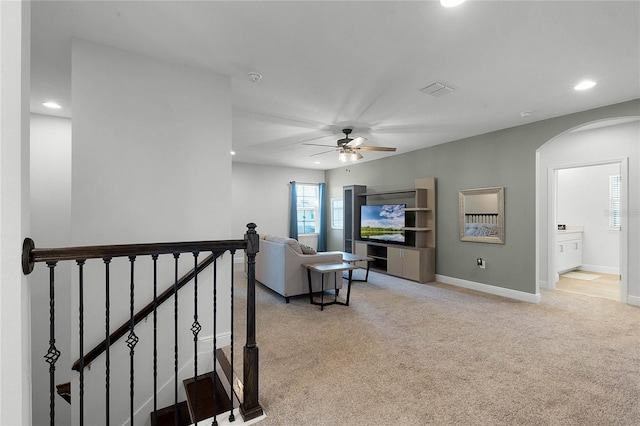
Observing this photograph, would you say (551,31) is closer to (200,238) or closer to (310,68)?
(310,68)

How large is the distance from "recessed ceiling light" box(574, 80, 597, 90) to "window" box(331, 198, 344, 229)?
17.9 ft

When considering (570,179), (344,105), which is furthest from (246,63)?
(570,179)

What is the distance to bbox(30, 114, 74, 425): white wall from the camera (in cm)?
320

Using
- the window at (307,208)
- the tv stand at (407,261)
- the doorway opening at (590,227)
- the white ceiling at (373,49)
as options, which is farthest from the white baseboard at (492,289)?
the window at (307,208)

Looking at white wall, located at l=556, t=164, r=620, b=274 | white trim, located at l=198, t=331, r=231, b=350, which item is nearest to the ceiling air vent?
white trim, located at l=198, t=331, r=231, b=350

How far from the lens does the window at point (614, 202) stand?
19.0ft

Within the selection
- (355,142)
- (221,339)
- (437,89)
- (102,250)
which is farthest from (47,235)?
(437,89)

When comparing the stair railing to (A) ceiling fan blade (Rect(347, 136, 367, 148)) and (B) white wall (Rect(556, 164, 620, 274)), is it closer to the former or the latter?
(A) ceiling fan blade (Rect(347, 136, 367, 148))

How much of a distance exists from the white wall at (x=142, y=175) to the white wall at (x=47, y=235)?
1.35 m

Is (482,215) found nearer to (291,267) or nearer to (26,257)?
(291,267)

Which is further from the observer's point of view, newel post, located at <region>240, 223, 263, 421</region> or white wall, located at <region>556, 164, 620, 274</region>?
white wall, located at <region>556, 164, 620, 274</region>

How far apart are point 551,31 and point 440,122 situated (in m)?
2.07

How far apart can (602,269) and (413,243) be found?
12.9 ft

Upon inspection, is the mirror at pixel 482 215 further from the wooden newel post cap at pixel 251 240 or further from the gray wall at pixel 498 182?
the wooden newel post cap at pixel 251 240
